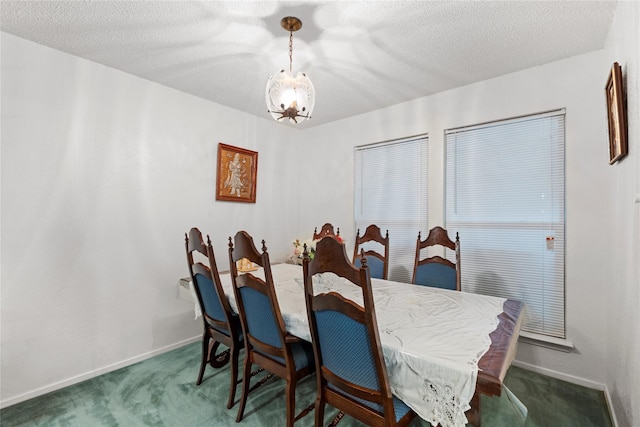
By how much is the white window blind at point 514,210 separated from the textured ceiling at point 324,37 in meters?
0.56

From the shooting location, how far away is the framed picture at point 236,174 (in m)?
3.34

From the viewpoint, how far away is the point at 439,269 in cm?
244

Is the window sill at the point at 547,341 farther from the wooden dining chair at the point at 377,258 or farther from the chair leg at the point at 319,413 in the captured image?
the chair leg at the point at 319,413

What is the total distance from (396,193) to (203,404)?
102 inches

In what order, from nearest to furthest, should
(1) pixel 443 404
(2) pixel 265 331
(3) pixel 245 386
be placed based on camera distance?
(1) pixel 443 404 → (2) pixel 265 331 → (3) pixel 245 386

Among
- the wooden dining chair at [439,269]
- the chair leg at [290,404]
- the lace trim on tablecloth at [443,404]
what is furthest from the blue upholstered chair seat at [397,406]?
the wooden dining chair at [439,269]

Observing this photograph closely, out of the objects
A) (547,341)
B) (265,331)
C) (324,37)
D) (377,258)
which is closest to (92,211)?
(265,331)

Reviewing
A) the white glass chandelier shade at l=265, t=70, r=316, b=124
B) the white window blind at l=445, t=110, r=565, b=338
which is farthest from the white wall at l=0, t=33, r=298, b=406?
the white window blind at l=445, t=110, r=565, b=338

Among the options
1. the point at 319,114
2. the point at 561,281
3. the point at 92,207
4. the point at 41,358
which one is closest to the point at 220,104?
the point at 319,114

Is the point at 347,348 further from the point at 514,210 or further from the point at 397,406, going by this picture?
the point at 514,210

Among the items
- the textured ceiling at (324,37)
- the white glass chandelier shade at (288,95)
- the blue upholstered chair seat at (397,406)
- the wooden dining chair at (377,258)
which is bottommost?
the blue upholstered chair seat at (397,406)

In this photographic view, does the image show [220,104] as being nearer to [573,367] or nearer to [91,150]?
[91,150]

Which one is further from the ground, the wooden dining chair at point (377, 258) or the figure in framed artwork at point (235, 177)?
the figure in framed artwork at point (235, 177)

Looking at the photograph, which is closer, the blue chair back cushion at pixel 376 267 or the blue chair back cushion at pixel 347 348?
the blue chair back cushion at pixel 347 348
